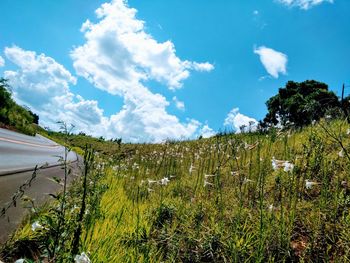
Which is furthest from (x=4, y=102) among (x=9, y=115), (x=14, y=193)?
(x=14, y=193)

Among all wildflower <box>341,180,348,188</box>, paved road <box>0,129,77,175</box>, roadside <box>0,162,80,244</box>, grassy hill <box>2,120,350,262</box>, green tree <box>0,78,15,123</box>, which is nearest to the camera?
grassy hill <box>2,120,350,262</box>

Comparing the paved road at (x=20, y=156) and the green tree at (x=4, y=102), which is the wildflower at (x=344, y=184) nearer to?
the paved road at (x=20, y=156)

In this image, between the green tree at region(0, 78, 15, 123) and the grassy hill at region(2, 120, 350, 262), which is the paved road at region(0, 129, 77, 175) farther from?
the green tree at region(0, 78, 15, 123)

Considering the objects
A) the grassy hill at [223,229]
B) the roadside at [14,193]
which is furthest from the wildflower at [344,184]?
the roadside at [14,193]

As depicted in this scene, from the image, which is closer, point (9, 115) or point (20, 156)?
point (20, 156)

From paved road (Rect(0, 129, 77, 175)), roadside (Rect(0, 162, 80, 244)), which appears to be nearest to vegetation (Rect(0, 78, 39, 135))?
paved road (Rect(0, 129, 77, 175))

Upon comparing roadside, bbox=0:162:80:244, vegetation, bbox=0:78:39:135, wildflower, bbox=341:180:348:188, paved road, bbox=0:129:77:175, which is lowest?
roadside, bbox=0:162:80:244

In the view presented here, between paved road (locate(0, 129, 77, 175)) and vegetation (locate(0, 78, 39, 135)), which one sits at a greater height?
vegetation (locate(0, 78, 39, 135))

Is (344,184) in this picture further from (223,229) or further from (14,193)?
(14,193)

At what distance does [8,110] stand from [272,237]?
108 ft

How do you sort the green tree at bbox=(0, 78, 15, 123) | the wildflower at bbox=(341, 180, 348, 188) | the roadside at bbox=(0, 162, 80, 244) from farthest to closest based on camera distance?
the green tree at bbox=(0, 78, 15, 123) → the wildflower at bbox=(341, 180, 348, 188) → the roadside at bbox=(0, 162, 80, 244)

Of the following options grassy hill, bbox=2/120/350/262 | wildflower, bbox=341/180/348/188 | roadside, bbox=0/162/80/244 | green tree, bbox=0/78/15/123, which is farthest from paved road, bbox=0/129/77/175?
green tree, bbox=0/78/15/123

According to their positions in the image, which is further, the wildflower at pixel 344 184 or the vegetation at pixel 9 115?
the vegetation at pixel 9 115

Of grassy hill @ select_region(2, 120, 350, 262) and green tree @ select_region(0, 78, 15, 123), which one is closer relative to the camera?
grassy hill @ select_region(2, 120, 350, 262)
